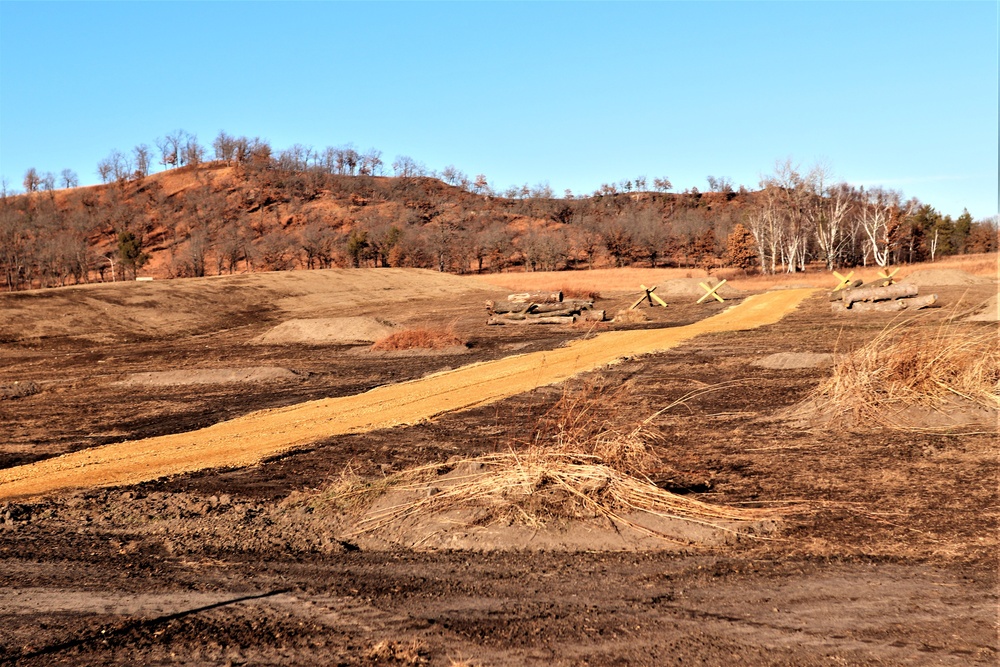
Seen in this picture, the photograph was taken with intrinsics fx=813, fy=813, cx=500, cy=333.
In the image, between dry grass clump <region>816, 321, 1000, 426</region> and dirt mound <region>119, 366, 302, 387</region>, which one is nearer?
dry grass clump <region>816, 321, 1000, 426</region>

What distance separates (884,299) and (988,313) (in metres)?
7.59

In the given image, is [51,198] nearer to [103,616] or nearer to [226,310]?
[226,310]

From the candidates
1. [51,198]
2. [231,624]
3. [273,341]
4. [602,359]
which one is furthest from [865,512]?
[51,198]

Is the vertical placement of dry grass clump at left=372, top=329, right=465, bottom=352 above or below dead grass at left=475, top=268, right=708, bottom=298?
below

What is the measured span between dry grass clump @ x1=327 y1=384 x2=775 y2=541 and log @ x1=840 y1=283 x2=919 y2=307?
2659 cm

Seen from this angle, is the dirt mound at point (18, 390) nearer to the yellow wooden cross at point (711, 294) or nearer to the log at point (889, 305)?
the log at point (889, 305)

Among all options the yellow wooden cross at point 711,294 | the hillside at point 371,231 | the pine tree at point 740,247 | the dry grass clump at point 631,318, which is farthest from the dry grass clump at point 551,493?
the pine tree at point 740,247

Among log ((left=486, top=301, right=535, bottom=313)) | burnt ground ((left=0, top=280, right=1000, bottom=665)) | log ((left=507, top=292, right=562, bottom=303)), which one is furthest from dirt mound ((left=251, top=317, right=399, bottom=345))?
burnt ground ((left=0, top=280, right=1000, bottom=665))

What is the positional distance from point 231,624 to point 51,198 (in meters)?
132

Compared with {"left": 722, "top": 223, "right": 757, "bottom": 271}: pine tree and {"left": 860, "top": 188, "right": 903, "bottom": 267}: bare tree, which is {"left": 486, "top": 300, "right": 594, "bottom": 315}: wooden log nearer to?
{"left": 860, "top": 188, "right": 903, "bottom": 267}: bare tree

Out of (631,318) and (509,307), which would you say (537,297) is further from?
(631,318)

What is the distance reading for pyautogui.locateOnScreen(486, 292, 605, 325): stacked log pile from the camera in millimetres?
31833

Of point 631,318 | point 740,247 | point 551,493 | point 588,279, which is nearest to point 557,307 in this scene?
point 631,318

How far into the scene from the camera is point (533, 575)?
17.6 feet
